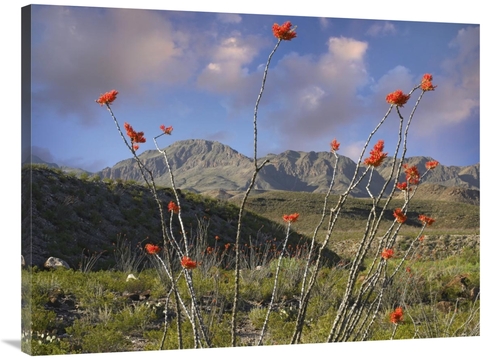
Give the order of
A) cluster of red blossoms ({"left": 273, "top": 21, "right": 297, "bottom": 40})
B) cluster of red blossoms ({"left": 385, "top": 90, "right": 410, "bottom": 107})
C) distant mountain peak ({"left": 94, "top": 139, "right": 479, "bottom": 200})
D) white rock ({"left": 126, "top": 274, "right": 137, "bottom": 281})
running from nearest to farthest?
cluster of red blossoms ({"left": 385, "top": 90, "right": 410, "bottom": 107})
cluster of red blossoms ({"left": 273, "top": 21, "right": 297, "bottom": 40})
white rock ({"left": 126, "top": 274, "right": 137, "bottom": 281})
distant mountain peak ({"left": 94, "top": 139, "right": 479, "bottom": 200})

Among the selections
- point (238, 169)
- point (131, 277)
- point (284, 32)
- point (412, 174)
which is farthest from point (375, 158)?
point (238, 169)

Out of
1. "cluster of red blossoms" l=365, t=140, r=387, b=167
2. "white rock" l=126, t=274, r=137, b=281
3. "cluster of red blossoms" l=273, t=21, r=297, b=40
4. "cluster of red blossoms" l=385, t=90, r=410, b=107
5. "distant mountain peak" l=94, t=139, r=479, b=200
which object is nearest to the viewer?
"cluster of red blossoms" l=365, t=140, r=387, b=167

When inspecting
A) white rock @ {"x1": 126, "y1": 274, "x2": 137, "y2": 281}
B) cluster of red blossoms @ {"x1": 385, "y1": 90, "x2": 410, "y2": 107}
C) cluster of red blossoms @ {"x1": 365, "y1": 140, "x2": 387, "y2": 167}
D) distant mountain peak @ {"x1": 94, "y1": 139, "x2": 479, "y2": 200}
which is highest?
cluster of red blossoms @ {"x1": 385, "y1": 90, "x2": 410, "y2": 107}

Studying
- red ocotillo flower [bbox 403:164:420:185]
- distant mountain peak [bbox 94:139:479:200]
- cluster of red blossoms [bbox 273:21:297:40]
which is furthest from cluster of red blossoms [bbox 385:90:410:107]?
distant mountain peak [bbox 94:139:479:200]

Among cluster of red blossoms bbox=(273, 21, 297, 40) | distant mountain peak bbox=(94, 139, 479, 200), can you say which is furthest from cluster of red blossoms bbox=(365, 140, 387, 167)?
distant mountain peak bbox=(94, 139, 479, 200)

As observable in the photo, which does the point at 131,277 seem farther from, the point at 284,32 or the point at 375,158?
the point at 375,158

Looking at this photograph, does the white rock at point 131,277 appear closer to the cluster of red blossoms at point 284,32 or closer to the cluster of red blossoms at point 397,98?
the cluster of red blossoms at point 284,32

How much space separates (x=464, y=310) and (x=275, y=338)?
7.21ft

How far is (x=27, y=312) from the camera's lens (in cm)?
446

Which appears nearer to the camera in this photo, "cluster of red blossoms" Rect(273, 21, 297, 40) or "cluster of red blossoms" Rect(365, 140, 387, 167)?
"cluster of red blossoms" Rect(365, 140, 387, 167)

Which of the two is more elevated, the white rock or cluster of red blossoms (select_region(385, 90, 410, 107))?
cluster of red blossoms (select_region(385, 90, 410, 107))

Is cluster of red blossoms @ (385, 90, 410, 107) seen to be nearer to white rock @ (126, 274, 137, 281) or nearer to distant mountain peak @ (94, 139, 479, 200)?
distant mountain peak @ (94, 139, 479, 200)

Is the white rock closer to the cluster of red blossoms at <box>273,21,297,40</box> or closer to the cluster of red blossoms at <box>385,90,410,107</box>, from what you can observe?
the cluster of red blossoms at <box>273,21,297,40</box>

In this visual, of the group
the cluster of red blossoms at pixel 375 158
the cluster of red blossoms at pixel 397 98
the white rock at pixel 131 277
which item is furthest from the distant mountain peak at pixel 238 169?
the cluster of red blossoms at pixel 375 158
